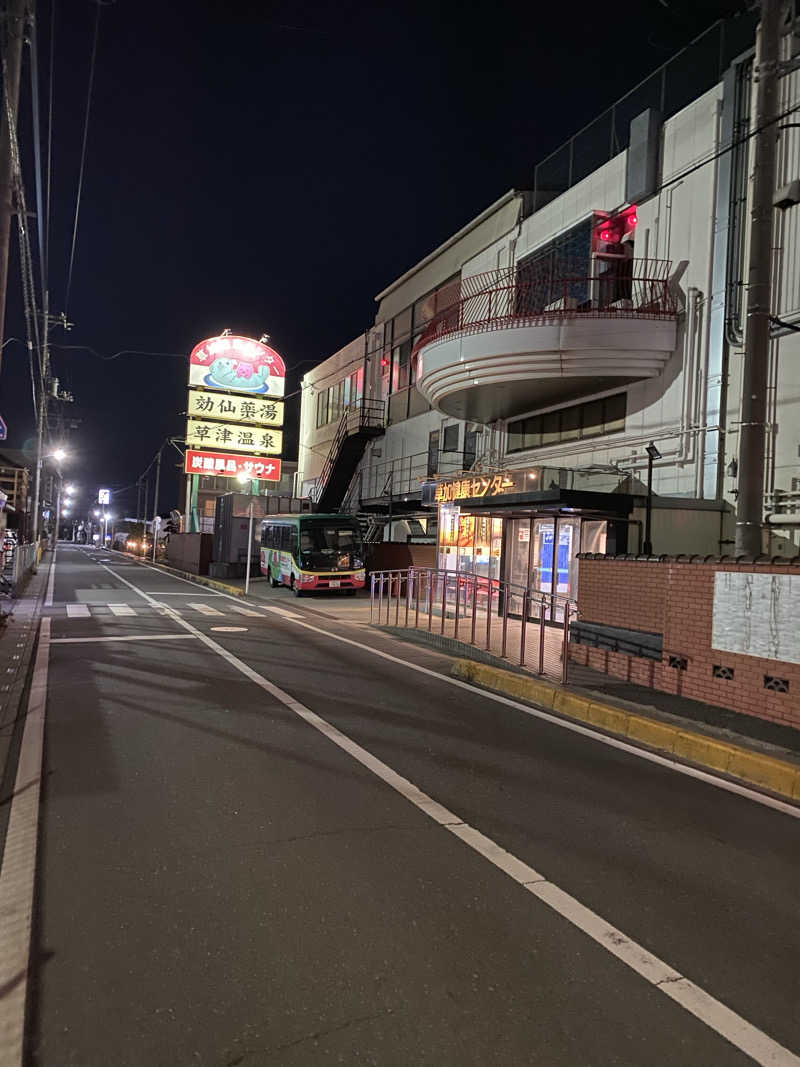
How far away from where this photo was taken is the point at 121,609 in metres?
18.2

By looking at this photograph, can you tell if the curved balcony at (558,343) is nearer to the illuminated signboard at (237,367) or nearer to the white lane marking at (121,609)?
the white lane marking at (121,609)

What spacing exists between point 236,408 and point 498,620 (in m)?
17.5

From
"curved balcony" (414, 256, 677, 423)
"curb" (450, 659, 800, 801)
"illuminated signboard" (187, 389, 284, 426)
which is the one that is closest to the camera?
"curb" (450, 659, 800, 801)

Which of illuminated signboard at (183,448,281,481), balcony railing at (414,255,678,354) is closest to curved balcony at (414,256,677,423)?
balcony railing at (414,255,678,354)

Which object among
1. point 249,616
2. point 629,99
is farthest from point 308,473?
point 629,99

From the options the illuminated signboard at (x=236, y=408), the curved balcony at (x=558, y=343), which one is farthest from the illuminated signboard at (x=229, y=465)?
the curved balcony at (x=558, y=343)

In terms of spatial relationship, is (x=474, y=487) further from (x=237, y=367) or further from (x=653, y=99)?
(x=237, y=367)

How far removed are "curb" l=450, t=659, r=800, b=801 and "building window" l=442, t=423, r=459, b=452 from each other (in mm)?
16090

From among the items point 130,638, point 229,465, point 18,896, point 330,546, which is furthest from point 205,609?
point 18,896

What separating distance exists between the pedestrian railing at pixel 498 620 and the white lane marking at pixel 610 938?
14.8 ft

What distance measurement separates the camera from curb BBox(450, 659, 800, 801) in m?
5.80

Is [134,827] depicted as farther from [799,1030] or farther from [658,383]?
[658,383]

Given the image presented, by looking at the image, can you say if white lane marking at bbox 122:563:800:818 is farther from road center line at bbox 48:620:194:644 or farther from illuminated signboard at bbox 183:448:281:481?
illuminated signboard at bbox 183:448:281:481

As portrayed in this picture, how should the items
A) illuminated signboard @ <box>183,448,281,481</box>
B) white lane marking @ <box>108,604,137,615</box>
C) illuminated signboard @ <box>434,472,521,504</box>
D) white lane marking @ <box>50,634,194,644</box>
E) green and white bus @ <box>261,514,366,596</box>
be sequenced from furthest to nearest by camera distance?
illuminated signboard @ <box>183,448,281,481</box> → green and white bus @ <box>261,514,366,596</box> → white lane marking @ <box>108,604,137,615</box> → illuminated signboard @ <box>434,472,521,504</box> → white lane marking @ <box>50,634,194,644</box>
